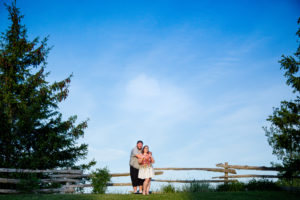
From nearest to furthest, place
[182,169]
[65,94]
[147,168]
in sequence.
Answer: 1. [147,168]
2. [182,169]
3. [65,94]

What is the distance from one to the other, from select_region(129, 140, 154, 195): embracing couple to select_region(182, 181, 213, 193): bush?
2710 millimetres

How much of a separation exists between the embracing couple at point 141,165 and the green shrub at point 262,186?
5883 millimetres

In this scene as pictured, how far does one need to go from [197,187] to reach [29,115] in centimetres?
1002

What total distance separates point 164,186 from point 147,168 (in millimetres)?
2993

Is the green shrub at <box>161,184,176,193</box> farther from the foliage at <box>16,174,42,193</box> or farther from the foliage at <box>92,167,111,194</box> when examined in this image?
the foliage at <box>16,174,42,193</box>

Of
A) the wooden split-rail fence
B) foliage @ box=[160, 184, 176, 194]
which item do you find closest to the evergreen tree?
the wooden split-rail fence

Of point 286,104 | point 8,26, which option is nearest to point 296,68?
point 286,104

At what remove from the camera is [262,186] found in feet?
44.3

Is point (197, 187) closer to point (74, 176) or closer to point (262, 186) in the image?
point (262, 186)

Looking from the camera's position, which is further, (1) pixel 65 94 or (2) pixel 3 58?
(1) pixel 65 94

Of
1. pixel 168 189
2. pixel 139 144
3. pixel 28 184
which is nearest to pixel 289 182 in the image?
pixel 168 189

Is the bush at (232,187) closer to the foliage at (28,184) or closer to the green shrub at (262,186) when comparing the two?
the green shrub at (262,186)

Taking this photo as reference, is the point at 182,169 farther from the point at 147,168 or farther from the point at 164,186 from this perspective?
the point at 147,168

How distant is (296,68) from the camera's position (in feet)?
47.5
